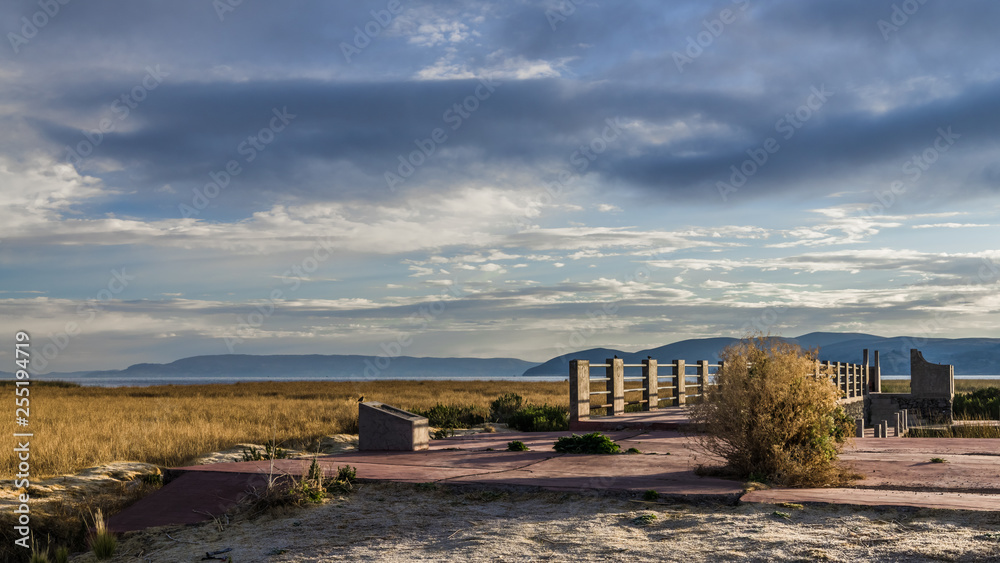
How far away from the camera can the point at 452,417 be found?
20938 mm

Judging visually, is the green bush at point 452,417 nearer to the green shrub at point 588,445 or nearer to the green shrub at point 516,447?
the green shrub at point 516,447

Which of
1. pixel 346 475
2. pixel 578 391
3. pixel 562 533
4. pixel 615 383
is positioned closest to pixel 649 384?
pixel 615 383

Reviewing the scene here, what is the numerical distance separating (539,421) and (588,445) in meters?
7.32

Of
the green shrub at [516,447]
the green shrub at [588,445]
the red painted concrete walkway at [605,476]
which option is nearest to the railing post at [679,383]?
the red painted concrete walkway at [605,476]

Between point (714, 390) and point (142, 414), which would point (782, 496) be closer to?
point (714, 390)

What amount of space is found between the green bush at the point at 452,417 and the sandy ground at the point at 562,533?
10.9 meters

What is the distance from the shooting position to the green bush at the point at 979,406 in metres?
33.0

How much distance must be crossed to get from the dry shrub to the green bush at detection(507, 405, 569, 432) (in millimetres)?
9926

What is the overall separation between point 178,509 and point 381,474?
94.9 inches

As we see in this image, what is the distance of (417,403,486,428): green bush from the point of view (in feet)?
65.1

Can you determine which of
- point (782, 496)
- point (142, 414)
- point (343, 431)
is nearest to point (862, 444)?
point (782, 496)

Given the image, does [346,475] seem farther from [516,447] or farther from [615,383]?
[615,383]

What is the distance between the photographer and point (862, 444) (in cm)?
1320

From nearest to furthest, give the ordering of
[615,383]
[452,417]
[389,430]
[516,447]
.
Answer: [516,447] < [389,430] < [615,383] < [452,417]
